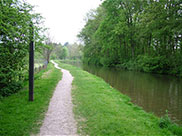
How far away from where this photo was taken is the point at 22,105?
23.0 ft

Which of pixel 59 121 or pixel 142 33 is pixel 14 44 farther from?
pixel 142 33

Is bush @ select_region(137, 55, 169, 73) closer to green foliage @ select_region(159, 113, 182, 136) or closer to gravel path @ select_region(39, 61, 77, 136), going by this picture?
green foliage @ select_region(159, 113, 182, 136)

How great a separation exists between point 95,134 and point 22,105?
389 centimetres

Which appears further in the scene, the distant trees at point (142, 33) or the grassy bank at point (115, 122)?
Answer: the distant trees at point (142, 33)

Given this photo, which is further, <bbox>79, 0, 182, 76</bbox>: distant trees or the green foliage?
<bbox>79, 0, 182, 76</bbox>: distant trees

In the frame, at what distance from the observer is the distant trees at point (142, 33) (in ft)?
71.1

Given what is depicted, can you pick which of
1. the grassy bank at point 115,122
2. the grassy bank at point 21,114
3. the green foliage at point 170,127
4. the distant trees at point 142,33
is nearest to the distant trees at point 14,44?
the grassy bank at point 21,114

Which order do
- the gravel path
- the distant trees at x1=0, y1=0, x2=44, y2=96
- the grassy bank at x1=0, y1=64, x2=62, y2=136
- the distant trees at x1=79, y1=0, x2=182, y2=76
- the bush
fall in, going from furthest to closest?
the bush
the distant trees at x1=79, y1=0, x2=182, y2=76
the distant trees at x1=0, y1=0, x2=44, y2=96
the grassy bank at x1=0, y1=64, x2=62, y2=136
the gravel path

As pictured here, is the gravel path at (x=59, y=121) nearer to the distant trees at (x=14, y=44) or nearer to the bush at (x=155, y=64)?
the distant trees at (x=14, y=44)

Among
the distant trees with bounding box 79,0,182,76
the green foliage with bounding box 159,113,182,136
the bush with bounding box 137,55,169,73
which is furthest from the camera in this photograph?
the bush with bounding box 137,55,169,73

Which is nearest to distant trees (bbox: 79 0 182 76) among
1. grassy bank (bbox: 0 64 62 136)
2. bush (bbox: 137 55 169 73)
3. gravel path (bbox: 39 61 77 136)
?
bush (bbox: 137 55 169 73)

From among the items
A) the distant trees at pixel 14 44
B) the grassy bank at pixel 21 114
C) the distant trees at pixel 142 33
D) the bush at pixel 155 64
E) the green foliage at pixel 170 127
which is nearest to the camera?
the grassy bank at pixel 21 114

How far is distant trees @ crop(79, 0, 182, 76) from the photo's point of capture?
71.1 feet

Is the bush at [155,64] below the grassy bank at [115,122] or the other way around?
the other way around
